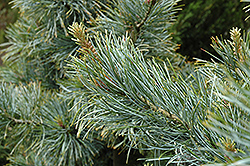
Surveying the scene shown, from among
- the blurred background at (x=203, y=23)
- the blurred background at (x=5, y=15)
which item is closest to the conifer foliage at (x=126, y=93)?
the blurred background at (x=203, y=23)

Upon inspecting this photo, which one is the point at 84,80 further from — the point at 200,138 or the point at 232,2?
the point at 232,2

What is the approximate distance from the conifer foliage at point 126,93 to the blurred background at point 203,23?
2.04ft

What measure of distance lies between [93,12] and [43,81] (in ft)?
0.91

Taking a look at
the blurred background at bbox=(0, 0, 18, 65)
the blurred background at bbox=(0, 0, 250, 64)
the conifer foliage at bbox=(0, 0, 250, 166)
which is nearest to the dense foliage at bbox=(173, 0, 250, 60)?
the blurred background at bbox=(0, 0, 250, 64)

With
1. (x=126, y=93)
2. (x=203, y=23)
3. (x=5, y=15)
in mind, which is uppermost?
(x=5, y=15)

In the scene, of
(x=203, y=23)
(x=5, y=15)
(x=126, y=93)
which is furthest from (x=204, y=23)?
(x=5, y=15)

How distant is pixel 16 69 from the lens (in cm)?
76

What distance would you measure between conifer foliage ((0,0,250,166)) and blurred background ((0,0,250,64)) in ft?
2.04

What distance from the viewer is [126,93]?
0.28 metres

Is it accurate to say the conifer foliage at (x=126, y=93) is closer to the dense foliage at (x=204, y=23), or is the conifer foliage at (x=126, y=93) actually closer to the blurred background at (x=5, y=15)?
the dense foliage at (x=204, y=23)

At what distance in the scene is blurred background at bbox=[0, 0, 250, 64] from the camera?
118 centimetres

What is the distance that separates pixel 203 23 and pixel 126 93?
1.07m

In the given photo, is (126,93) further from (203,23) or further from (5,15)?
(5,15)

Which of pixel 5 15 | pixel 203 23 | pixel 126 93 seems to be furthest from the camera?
pixel 5 15
